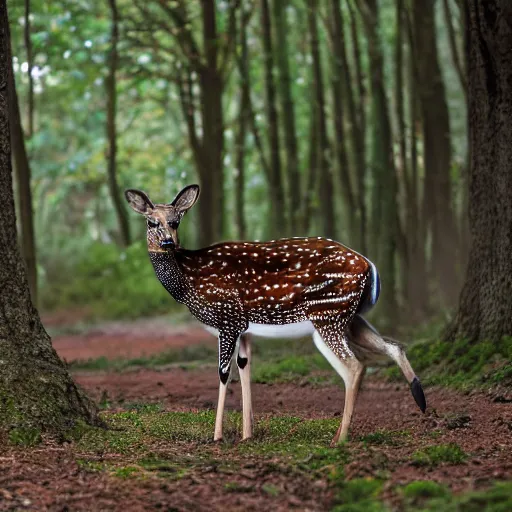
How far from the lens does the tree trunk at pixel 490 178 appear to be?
10742 mm

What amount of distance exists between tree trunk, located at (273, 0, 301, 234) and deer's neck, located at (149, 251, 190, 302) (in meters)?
12.6

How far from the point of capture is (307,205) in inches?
831

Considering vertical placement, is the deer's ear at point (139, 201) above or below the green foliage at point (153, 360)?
above

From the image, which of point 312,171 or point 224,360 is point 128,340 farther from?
point 224,360

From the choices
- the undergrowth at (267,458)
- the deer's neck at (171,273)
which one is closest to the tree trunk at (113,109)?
the undergrowth at (267,458)

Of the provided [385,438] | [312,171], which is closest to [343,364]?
[385,438]

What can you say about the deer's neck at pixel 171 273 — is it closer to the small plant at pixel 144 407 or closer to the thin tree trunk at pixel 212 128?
the small plant at pixel 144 407

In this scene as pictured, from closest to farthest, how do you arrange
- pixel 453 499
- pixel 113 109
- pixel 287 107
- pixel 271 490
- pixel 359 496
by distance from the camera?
pixel 453 499, pixel 359 496, pixel 271 490, pixel 287 107, pixel 113 109

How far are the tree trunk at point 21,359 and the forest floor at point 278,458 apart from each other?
254 millimetres

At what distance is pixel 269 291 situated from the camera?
765 cm

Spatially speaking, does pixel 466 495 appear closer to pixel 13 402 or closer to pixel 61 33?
pixel 13 402

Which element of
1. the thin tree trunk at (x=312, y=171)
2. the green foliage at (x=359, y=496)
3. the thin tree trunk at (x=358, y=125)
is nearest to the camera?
the green foliage at (x=359, y=496)

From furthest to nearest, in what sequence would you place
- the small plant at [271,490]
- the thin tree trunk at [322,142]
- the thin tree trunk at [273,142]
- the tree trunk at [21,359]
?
the thin tree trunk at [273,142] → the thin tree trunk at [322,142] → the tree trunk at [21,359] → the small plant at [271,490]

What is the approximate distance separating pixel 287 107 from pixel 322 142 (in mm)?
1175
